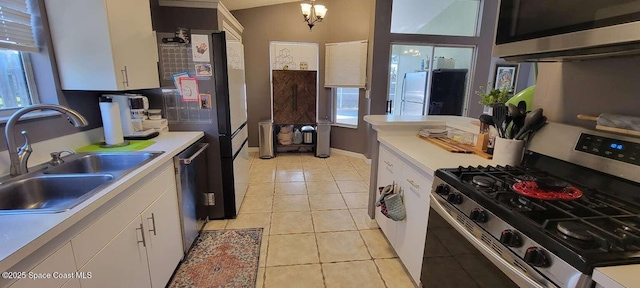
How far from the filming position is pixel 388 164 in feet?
7.09

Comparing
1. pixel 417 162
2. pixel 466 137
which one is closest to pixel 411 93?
pixel 466 137

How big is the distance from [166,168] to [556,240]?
79.5 inches

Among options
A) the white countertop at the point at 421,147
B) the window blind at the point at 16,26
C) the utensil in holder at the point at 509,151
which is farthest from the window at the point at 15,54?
the utensil in holder at the point at 509,151

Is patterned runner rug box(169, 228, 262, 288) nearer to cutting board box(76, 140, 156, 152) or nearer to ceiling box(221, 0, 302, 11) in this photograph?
cutting board box(76, 140, 156, 152)

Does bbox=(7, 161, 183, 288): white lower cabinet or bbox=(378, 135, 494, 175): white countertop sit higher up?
bbox=(378, 135, 494, 175): white countertop

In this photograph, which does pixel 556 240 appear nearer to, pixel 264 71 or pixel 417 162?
pixel 417 162

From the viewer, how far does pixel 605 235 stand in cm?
82

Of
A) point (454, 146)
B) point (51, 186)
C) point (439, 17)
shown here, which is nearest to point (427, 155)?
point (454, 146)

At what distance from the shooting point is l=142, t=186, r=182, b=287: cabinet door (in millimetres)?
1591

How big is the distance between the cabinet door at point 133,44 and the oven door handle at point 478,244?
2101 mm

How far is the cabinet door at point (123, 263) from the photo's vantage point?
1.13m

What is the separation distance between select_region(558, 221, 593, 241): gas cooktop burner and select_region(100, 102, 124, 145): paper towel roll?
2483 mm

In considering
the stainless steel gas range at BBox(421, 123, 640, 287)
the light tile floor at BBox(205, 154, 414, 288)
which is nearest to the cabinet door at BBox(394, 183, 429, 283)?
the stainless steel gas range at BBox(421, 123, 640, 287)

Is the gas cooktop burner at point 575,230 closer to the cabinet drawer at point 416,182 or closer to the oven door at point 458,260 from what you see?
the oven door at point 458,260
